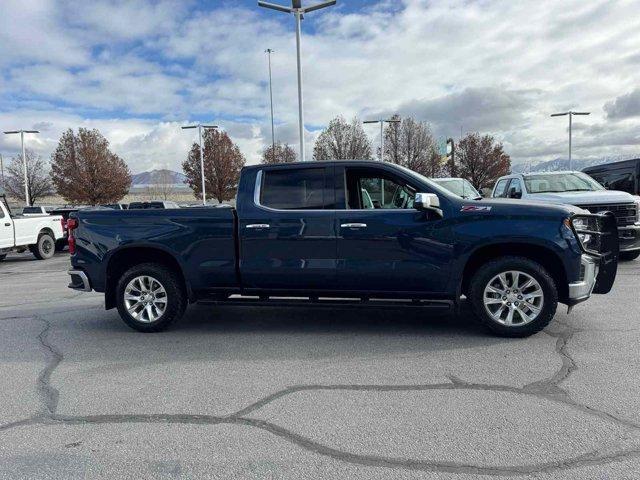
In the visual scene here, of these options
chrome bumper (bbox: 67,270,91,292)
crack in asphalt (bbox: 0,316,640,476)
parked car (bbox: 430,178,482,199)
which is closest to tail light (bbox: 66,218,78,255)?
chrome bumper (bbox: 67,270,91,292)

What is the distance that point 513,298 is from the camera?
206 inches

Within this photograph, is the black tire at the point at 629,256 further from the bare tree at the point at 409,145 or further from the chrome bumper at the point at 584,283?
the bare tree at the point at 409,145

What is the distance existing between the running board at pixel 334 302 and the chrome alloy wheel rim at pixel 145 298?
18.8 inches

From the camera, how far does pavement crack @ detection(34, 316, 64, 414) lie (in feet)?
12.8

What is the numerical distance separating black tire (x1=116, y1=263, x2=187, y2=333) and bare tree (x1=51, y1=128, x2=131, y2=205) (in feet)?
135

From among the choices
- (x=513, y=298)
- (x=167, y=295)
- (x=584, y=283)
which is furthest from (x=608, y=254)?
(x=167, y=295)

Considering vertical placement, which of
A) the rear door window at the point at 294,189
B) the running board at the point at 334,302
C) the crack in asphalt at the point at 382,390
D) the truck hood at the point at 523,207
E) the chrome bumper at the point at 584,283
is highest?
the rear door window at the point at 294,189

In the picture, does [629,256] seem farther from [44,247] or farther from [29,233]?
[44,247]

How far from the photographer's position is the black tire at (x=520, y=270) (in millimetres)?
5156

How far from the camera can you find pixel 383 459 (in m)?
2.99

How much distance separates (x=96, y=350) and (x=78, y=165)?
4296 cm

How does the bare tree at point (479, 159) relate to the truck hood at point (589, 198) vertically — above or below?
→ above

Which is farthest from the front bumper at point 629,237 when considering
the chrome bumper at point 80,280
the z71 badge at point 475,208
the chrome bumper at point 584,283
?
the chrome bumper at point 80,280

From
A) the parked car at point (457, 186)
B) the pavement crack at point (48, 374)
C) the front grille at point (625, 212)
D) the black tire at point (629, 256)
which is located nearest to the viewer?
the pavement crack at point (48, 374)
